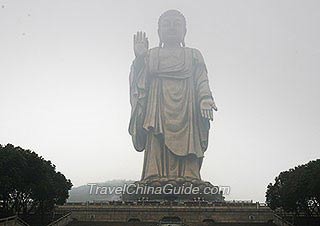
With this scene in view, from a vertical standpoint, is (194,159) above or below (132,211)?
above

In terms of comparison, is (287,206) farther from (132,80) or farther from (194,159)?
(132,80)

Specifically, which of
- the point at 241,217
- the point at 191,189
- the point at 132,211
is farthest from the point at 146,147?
the point at 241,217

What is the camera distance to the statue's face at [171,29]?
4344 cm

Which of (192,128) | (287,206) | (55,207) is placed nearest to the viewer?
(287,206)

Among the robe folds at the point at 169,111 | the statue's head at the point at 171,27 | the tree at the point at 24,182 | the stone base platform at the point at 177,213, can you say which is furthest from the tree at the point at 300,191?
the statue's head at the point at 171,27

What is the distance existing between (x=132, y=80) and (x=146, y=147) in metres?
6.02

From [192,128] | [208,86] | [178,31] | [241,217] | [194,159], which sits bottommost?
[241,217]

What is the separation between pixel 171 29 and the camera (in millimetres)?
43438

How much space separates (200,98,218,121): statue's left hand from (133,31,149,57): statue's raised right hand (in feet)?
21.7

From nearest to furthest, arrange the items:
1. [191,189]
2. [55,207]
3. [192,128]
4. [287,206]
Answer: [287,206] → [55,207] → [191,189] → [192,128]

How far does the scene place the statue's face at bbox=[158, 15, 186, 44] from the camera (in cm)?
4344

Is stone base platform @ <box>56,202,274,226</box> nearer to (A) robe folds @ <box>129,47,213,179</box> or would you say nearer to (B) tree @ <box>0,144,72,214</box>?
(B) tree @ <box>0,144,72,214</box>

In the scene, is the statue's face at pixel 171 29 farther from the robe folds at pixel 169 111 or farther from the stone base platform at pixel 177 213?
the stone base platform at pixel 177 213

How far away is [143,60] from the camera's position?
42125 mm
